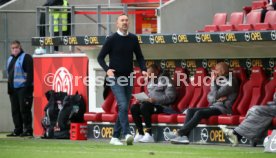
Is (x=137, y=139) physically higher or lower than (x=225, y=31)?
lower

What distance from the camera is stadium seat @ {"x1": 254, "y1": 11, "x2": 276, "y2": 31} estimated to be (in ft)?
62.6

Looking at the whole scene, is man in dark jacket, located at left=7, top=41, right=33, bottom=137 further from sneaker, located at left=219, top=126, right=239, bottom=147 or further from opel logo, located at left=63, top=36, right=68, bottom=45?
sneaker, located at left=219, top=126, right=239, bottom=147

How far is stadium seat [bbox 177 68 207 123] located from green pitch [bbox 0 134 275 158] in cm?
134

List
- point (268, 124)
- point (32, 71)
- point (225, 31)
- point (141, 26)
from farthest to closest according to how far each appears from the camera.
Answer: point (141, 26) < point (32, 71) < point (225, 31) < point (268, 124)

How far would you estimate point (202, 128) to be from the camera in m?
19.2

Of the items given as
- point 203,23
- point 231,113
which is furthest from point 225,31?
point 203,23

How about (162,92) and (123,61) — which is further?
(162,92)

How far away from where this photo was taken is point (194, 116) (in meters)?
18.6

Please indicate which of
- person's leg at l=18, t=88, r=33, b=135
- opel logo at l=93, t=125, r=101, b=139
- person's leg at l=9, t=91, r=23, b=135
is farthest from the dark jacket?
person's leg at l=9, t=91, r=23, b=135

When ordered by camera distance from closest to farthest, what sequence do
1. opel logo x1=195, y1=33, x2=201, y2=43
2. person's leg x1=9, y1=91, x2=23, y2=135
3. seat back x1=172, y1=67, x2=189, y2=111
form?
opel logo x1=195, y1=33, x2=201, y2=43, seat back x1=172, y1=67, x2=189, y2=111, person's leg x1=9, y1=91, x2=23, y2=135

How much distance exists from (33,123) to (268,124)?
699 centimetres

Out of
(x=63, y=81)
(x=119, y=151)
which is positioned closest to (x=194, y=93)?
(x=63, y=81)

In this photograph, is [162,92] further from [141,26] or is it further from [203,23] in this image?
[141,26]

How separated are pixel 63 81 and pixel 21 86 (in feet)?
2.77
